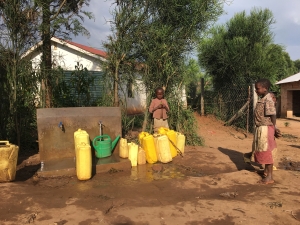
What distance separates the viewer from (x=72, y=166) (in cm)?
492

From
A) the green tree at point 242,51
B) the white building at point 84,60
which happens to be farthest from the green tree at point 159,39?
the green tree at point 242,51

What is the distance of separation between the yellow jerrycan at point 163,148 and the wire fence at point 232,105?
4.74 m

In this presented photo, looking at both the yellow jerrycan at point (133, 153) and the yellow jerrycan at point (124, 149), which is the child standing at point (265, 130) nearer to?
the yellow jerrycan at point (133, 153)

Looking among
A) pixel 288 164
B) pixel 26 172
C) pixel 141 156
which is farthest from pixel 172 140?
pixel 26 172

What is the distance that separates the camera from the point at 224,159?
20.3 ft

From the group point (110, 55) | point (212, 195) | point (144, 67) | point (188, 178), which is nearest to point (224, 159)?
point (188, 178)

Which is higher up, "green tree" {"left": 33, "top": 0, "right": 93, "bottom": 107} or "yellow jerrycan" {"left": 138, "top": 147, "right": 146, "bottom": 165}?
"green tree" {"left": 33, "top": 0, "right": 93, "bottom": 107}

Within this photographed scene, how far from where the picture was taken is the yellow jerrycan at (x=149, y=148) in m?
5.55

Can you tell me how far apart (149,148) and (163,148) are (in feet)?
0.97

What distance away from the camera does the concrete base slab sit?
473cm

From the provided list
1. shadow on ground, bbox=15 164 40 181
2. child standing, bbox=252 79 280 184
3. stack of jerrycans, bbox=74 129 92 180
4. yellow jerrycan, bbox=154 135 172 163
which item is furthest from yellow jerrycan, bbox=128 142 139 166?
child standing, bbox=252 79 280 184

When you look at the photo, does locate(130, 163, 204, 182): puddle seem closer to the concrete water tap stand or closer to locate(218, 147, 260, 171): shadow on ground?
the concrete water tap stand

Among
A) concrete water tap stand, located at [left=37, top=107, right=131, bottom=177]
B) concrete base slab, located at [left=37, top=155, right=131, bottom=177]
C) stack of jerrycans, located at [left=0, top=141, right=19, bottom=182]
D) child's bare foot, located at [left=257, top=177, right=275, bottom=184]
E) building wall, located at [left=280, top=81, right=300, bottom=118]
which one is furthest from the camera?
building wall, located at [left=280, top=81, right=300, bottom=118]

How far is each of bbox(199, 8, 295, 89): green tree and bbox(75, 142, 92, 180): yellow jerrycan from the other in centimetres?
988
